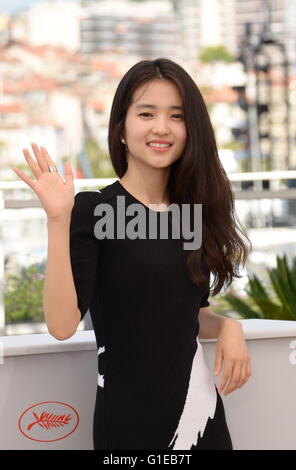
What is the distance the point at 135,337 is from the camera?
5.10 ft

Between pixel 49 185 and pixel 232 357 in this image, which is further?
pixel 232 357

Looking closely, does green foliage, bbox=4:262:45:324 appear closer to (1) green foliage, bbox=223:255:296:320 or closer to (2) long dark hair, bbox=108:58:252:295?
(1) green foliage, bbox=223:255:296:320

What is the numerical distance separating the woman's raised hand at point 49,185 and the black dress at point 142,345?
0.34ft

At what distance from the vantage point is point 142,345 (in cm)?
156

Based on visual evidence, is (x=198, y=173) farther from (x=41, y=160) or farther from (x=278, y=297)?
(x=278, y=297)

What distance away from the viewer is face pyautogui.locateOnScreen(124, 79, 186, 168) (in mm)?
1604

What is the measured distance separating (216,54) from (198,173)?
39567 mm

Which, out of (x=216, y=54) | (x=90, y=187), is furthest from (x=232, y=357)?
(x=216, y=54)

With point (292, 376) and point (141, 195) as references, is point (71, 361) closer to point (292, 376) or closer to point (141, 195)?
point (141, 195)

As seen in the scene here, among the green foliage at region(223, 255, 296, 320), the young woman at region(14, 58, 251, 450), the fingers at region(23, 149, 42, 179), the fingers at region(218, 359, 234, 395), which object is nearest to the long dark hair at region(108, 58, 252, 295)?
the young woman at region(14, 58, 251, 450)

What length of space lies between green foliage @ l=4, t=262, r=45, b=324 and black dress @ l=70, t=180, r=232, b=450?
279 cm

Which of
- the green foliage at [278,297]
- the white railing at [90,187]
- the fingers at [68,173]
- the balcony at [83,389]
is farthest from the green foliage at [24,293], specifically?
the fingers at [68,173]

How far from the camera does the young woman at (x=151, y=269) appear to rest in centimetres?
154

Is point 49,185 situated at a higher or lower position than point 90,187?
higher
